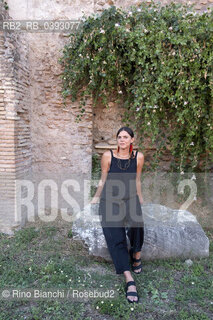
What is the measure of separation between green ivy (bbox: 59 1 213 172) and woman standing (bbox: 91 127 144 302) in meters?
1.12

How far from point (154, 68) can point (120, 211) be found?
7.19ft

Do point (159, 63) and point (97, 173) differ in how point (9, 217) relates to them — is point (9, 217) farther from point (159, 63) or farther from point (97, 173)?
point (159, 63)

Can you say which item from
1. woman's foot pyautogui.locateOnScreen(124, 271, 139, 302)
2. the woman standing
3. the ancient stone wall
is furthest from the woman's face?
the ancient stone wall

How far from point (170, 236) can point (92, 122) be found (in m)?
2.28

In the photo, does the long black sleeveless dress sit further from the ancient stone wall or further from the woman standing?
the ancient stone wall

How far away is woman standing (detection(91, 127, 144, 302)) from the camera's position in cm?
255

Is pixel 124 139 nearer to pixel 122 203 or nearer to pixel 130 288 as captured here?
pixel 122 203

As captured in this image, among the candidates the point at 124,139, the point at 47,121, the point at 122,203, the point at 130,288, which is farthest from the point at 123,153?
the point at 47,121

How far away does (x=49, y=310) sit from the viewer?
84.0 inches

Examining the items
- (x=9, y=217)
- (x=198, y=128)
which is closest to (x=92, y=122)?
(x=198, y=128)

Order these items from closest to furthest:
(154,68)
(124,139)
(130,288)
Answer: (130,288)
(124,139)
(154,68)

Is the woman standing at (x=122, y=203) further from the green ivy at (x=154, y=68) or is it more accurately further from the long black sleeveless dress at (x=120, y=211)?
the green ivy at (x=154, y=68)

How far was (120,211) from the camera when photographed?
8.61ft

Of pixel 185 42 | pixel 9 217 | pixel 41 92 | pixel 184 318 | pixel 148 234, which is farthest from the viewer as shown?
pixel 41 92
